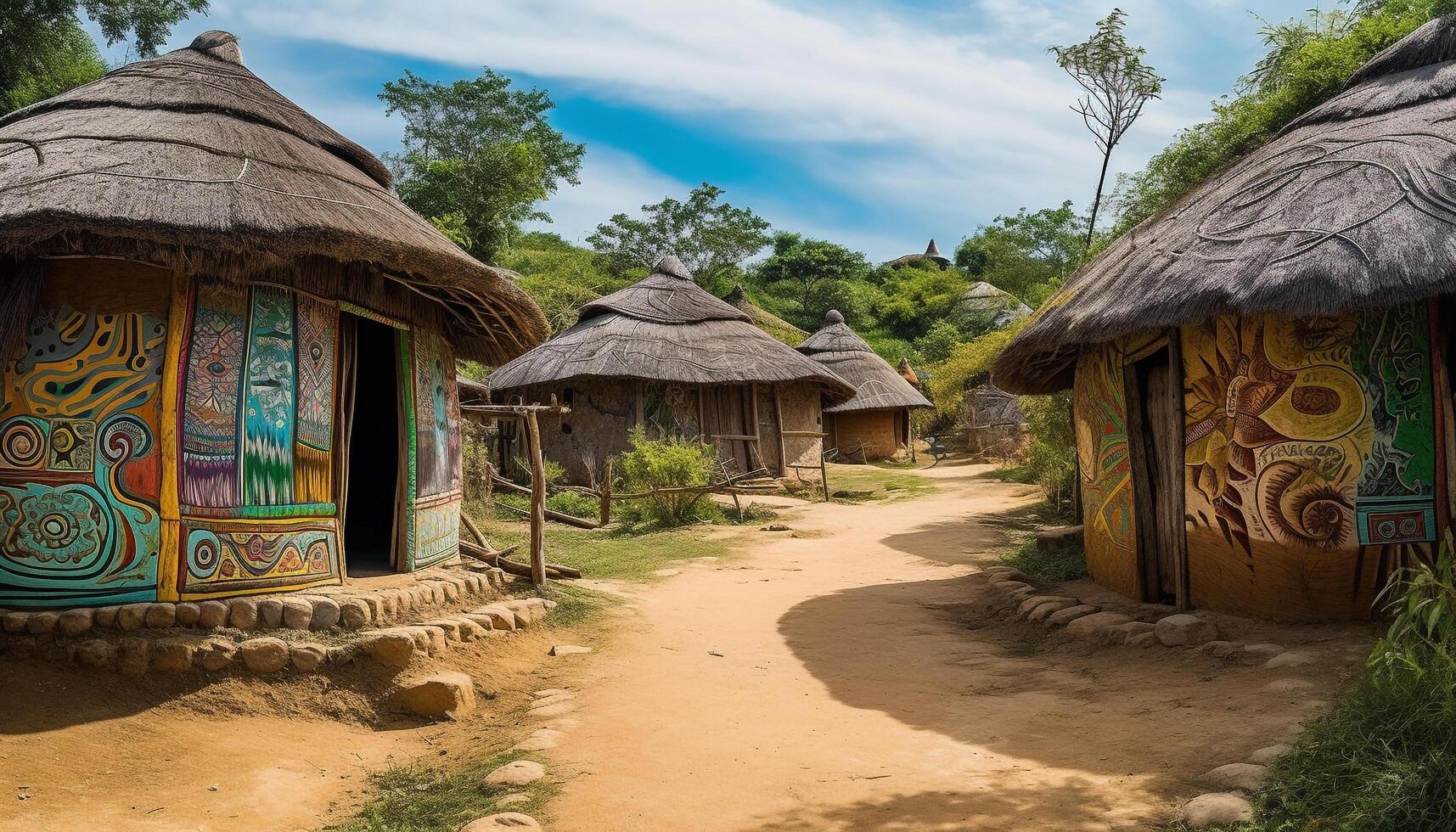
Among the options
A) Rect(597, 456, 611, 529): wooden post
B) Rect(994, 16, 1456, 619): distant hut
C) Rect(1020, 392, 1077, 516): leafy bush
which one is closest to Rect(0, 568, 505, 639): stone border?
Rect(994, 16, 1456, 619): distant hut

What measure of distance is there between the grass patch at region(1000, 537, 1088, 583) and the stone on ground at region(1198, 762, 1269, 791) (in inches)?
182

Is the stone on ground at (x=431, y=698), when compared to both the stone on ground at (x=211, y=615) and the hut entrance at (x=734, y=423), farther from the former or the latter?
the hut entrance at (x=734, y=423)

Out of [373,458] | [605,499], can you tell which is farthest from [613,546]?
[373,458]

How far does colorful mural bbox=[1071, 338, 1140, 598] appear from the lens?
6.96 meters

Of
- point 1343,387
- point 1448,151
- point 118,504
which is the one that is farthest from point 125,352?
point 1448,151

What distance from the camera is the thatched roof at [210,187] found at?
5.06 m

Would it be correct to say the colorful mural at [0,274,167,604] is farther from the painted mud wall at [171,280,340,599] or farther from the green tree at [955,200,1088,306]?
the green tree at [955,200,1088,306]

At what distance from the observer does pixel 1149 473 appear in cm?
691

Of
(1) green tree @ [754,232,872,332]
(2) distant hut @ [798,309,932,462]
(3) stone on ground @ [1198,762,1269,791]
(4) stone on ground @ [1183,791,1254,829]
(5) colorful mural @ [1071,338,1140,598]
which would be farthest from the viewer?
(1) green tree @ [754,232,872,332]

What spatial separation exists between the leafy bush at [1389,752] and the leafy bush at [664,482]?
9.33m

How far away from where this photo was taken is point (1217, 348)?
5.92 m

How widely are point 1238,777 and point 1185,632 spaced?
2.29 meters

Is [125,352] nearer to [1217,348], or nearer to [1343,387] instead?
[1217,348]

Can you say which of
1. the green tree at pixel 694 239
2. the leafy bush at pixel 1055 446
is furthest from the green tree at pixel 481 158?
the leafy bush at pixel 1055 446
